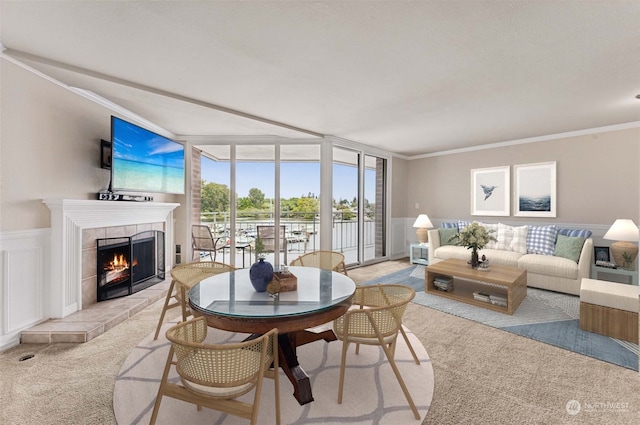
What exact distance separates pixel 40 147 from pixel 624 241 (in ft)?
22.7

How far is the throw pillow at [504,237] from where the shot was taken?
4659 mm

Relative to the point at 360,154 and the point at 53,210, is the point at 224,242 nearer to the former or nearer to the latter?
the point at 53,210

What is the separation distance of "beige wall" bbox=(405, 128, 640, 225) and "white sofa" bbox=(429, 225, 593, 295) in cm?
82

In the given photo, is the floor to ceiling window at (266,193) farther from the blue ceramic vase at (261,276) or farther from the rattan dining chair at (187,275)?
the blue ceramic vase at (261,276)

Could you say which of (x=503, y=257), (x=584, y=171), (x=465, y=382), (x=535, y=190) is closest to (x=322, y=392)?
(x=465, y=382)

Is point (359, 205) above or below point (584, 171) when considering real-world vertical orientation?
below

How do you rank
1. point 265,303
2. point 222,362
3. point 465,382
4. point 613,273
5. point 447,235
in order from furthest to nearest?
1. point 447,235
2. point 613,273
3. point 465,382
4. point 265,303
5. point 222,362

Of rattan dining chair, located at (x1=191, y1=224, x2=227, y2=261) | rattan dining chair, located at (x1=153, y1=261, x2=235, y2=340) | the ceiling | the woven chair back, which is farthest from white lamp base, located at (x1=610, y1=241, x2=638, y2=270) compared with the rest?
rattan dining chair, located at (x1=191, y1=224, x2=227, y2=261)

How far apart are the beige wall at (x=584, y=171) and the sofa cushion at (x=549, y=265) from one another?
3.78ft

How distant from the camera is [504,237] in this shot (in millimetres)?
4711

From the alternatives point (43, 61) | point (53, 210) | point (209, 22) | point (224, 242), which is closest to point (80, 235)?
point (53, 210)

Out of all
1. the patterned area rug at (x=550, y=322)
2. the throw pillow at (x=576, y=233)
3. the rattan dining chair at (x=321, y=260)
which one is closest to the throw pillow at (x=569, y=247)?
the throw pillow at (x=576, y=233)

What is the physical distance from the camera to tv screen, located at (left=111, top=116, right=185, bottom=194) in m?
3.13

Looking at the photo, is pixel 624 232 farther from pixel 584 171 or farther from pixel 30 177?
pixel 30 177
